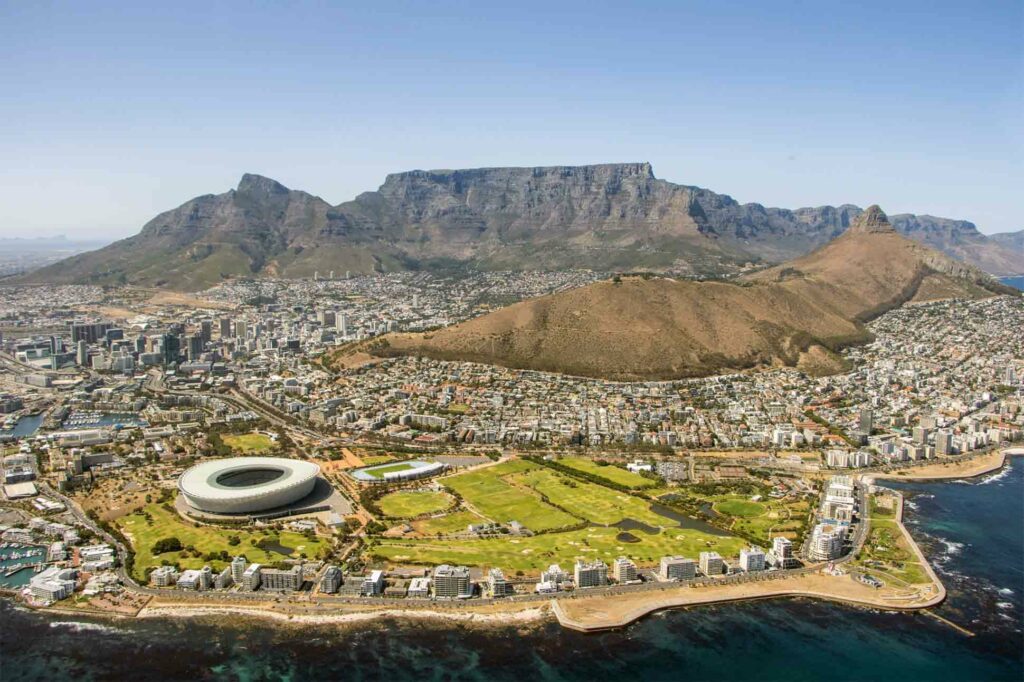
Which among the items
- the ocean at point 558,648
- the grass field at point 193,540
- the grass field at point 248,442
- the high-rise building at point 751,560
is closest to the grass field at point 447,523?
the grass field at point 193,540

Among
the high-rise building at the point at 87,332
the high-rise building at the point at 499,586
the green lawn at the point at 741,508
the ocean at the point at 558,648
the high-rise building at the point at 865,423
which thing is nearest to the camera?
the ocean at the point at 558,648

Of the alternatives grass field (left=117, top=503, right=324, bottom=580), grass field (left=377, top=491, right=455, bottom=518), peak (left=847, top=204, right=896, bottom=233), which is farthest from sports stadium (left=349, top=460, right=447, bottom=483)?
peak (left=847, top=204, right=896, bottom=233)

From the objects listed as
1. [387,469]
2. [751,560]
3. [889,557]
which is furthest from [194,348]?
[889,557]

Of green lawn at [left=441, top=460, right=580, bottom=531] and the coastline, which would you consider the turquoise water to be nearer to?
the coastline

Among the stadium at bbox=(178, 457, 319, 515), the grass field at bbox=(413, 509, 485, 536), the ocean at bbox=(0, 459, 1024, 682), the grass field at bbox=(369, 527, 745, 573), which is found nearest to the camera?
the ocean at bbox=(0, 459, 1024, 682)

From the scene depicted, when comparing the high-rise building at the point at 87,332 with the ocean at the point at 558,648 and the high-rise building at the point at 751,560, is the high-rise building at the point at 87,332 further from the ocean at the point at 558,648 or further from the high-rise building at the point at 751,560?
the high-rise building at the point at 751,560

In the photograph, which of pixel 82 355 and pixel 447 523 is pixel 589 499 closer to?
pixel 447 523

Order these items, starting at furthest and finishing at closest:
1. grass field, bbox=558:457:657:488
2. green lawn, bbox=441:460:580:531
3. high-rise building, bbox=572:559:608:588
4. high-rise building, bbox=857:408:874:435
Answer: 1. high-rise building, bbox=857:408:874:435
2. grass field, bbox=558:457:657:488
3. green lawn, bbox=441:460:580:531
4. high-rise building, bbox=572:559:608:588
